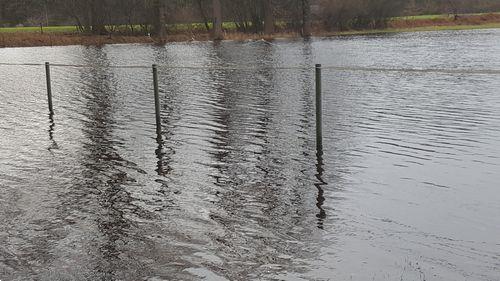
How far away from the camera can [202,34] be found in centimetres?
6606

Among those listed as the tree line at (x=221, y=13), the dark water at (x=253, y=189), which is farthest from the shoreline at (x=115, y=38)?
the dark water at (x=253, y=189)

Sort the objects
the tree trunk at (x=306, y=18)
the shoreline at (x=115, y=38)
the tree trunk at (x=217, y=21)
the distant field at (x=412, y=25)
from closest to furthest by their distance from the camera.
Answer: the shoreline at (x=115, y=38), the tree trunk at (x=217, y=21), the tree trunk at (x=306, y=18), the distant field at (x=412, y=25)

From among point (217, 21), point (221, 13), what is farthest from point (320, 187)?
point (221, 13)

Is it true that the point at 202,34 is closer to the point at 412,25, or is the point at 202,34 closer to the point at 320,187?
the point at 412,25

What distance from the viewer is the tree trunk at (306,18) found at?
2579 inches

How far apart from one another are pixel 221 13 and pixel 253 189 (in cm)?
6212

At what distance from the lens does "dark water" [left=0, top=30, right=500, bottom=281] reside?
6.43m

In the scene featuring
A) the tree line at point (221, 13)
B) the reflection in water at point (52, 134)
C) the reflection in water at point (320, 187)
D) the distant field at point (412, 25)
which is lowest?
the reflection in water at point (320, 187)

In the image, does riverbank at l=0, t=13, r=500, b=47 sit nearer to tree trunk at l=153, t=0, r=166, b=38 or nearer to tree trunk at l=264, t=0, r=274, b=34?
tree trunk at l=153, t=0, r=166, b=38

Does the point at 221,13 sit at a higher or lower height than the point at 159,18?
higher

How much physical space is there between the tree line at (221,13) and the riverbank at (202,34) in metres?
1.38

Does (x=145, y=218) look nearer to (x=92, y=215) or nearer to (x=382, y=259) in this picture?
(x=92, y=215)

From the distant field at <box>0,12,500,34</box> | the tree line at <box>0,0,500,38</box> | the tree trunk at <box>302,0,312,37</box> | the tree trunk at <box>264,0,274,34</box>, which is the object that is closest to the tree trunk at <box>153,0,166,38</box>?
the tree line at <box>0,0,500,38</box>

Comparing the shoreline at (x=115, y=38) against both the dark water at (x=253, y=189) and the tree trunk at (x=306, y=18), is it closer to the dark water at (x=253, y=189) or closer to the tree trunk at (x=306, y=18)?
the tree trunk at (x=306, y=18)
